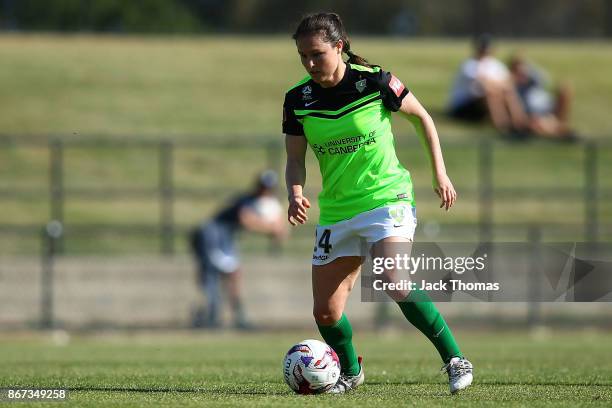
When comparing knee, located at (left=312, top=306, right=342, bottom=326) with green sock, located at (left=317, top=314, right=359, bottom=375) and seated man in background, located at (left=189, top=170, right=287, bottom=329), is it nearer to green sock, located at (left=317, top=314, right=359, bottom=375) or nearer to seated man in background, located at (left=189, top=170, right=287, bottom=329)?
green sock, located at (left=317, top=314, right=359, bottom=375)

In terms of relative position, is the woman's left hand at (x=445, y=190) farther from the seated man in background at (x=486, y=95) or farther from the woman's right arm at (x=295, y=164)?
the seated man in background at (x=486, y=95)

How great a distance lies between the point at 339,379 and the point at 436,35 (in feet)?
94.8

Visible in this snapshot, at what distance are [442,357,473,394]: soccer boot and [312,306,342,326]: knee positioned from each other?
2.53ft

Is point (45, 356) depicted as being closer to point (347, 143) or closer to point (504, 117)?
point (347, 143)

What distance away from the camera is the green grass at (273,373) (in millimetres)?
7059

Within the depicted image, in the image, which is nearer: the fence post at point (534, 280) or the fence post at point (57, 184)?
the fence post at point (534, 280)

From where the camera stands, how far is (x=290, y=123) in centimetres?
756

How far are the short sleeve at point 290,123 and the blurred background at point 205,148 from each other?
1121 centimetres

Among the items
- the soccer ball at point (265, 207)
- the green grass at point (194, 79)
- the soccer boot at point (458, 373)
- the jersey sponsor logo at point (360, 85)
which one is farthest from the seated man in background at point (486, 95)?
the soccer boot at point (458, 373)

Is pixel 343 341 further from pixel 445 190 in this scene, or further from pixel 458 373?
pixel 445 190

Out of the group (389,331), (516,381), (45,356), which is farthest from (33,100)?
(516,381)

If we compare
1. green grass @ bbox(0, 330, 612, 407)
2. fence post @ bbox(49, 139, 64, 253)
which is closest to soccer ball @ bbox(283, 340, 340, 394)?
green grass @ bbox(0, 330, 612, 407)

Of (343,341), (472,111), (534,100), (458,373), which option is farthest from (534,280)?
(458,373)

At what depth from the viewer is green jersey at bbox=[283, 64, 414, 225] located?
7398mm
